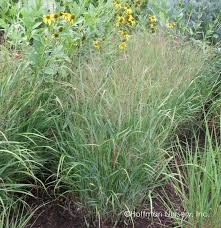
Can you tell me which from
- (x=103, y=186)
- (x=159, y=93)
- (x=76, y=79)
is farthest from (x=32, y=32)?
(x=103, y=186)

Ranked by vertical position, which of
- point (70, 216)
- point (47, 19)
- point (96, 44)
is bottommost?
point (70, 216)

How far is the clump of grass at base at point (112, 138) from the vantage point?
7.48 feet

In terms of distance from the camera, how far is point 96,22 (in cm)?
317

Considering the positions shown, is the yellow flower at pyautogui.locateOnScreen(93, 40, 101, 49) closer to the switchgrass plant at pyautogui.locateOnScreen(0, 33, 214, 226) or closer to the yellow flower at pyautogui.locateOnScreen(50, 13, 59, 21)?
the switchgrass plant at pyautogui.locateOnScreen(0, 33, 214, 226)

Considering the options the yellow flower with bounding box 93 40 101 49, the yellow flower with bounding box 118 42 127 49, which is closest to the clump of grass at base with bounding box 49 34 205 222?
the yellow flower with bounding box 93 40 101 49

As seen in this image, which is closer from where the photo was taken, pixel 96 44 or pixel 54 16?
pixel 54 16

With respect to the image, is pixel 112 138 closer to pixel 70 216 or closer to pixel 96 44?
pixel 70 216

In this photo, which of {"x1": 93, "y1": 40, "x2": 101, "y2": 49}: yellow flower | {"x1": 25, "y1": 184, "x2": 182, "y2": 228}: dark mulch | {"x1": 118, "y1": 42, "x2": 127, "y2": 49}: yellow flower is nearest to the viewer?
{"x1": 25, "y1": 184, "x2": 182, "y2": 228}: dark mulch

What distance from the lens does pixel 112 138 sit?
7.37ft

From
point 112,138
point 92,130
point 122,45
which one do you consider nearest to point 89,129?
point 92,130

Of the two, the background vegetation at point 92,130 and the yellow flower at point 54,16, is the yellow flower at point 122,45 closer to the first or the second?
the background vegetation at point 92,130

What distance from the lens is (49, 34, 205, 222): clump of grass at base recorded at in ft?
7.48

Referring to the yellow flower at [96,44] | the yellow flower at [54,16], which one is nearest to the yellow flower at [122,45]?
the yellow flower at [96,44]

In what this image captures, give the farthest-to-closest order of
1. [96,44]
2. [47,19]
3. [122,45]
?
[122,45], [96,44], [47,19]
